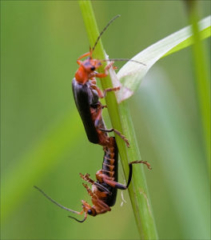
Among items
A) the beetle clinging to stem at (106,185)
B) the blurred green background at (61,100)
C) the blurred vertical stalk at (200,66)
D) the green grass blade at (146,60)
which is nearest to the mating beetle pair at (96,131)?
the beetle clinging to stem at (106,185)

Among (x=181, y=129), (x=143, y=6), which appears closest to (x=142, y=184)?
(x=181, y=129)

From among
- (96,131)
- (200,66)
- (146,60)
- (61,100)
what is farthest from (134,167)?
(61,100)

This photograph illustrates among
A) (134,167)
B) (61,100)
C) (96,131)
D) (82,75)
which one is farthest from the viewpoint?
(61,100)

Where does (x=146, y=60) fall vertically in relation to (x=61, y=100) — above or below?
above

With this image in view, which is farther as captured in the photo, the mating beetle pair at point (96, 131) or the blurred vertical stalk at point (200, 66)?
the mating beetle pair at point (96, 131)

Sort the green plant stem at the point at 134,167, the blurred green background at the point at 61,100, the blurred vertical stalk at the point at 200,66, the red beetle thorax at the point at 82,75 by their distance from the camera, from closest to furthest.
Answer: the blurred vertical stalk at the point at 200,66, the green plant stem at the point at 134,167, the red beetle thorax at the point at 82,75, the blurred green background at the point at 61,100

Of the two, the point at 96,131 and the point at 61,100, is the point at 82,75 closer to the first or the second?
the point at 96,131

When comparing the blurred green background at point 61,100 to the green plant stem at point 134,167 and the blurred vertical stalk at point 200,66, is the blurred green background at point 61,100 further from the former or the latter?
the blurred vertical stalk at point 200,66

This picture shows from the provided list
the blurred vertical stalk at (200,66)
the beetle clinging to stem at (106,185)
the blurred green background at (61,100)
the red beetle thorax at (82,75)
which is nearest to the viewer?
the blurred vertical stalk at (200,66)

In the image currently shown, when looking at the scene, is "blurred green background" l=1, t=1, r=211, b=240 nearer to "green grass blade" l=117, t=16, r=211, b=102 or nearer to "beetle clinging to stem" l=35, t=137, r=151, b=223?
"beetle clinging to stem" l=35, t=137, r=151, b=223

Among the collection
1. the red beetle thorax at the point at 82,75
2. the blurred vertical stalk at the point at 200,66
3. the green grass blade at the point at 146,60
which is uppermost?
the blurred vertical stalk at the point at 200,66

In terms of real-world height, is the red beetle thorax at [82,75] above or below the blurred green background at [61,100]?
above
